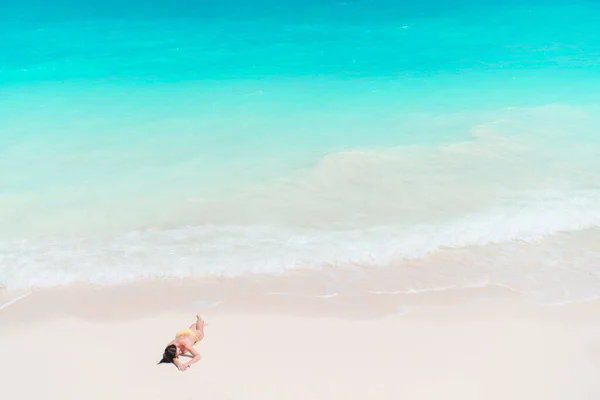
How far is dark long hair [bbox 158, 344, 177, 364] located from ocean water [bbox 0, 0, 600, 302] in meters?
2.10

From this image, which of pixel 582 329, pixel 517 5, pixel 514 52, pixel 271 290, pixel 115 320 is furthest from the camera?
pixel 517 5

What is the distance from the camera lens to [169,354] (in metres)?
6.26

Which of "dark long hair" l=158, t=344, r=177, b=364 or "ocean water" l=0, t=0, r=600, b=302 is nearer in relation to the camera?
"dark long hair" l=158, t=344, r=177, b=364

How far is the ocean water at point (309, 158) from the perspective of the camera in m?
8.73

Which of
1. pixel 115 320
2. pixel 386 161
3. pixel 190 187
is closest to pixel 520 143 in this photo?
pixel 386 161

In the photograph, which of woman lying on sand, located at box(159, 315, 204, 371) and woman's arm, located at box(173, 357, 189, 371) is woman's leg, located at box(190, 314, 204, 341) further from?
woman's arm, located at box(173, 357, 189, 371)

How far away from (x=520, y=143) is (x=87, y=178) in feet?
37.5

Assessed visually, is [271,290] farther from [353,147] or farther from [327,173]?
[353,147]

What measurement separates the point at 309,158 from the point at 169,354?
7790mm

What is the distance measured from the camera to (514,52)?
23.8 m

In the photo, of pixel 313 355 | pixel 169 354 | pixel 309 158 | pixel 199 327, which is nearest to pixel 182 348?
pixel 169 354

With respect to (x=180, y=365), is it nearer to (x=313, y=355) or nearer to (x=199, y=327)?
(x=199, y=327)

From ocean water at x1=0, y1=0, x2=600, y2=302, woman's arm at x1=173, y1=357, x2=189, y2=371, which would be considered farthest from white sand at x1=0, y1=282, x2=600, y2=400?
ocean water at x1=0, y1=0, x2=600, y2=302

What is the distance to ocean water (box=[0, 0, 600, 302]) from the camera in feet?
28.7
